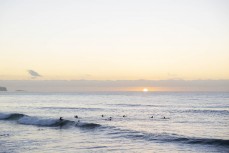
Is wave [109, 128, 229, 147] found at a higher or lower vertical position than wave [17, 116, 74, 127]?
lower

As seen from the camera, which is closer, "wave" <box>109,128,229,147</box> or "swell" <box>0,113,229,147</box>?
"wave" <box>109,128,229,147</box>

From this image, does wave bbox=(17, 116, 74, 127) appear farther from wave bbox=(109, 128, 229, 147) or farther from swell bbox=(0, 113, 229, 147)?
wave bbox=(109, 128, 229, 147)

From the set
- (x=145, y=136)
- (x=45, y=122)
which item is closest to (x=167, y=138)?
(x=145, y=136)

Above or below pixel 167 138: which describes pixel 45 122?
above

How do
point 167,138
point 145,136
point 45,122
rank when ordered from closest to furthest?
point 167,138, point 145,136, point 45,122

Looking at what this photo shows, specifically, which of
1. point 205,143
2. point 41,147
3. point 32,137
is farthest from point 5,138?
point 205,143

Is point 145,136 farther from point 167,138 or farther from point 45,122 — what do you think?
point 45,122

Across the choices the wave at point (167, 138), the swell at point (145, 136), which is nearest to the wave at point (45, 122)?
the swell at point (145, 136)

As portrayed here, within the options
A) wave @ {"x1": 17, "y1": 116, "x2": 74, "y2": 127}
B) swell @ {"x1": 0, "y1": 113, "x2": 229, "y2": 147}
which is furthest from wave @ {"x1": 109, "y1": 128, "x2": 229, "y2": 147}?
wave @ {"x1": 17, "y1": 116, "x2": 74, "y2": 127}

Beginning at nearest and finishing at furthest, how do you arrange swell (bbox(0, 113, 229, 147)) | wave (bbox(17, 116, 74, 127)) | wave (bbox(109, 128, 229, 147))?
wave (bbox(109, 128, 229, 147))
swell (bbox(0, 113, 229, 147))
wave (bbox(17, 116, 74, 127))

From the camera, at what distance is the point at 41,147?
90.9 ft

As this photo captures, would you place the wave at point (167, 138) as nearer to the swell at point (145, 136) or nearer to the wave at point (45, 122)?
the swell at point (145, 136)

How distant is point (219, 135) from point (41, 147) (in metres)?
20.2

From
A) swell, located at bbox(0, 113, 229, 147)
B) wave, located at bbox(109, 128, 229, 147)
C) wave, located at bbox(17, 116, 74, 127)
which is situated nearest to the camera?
wave, located at bbox(109, 128, 229, 147)
